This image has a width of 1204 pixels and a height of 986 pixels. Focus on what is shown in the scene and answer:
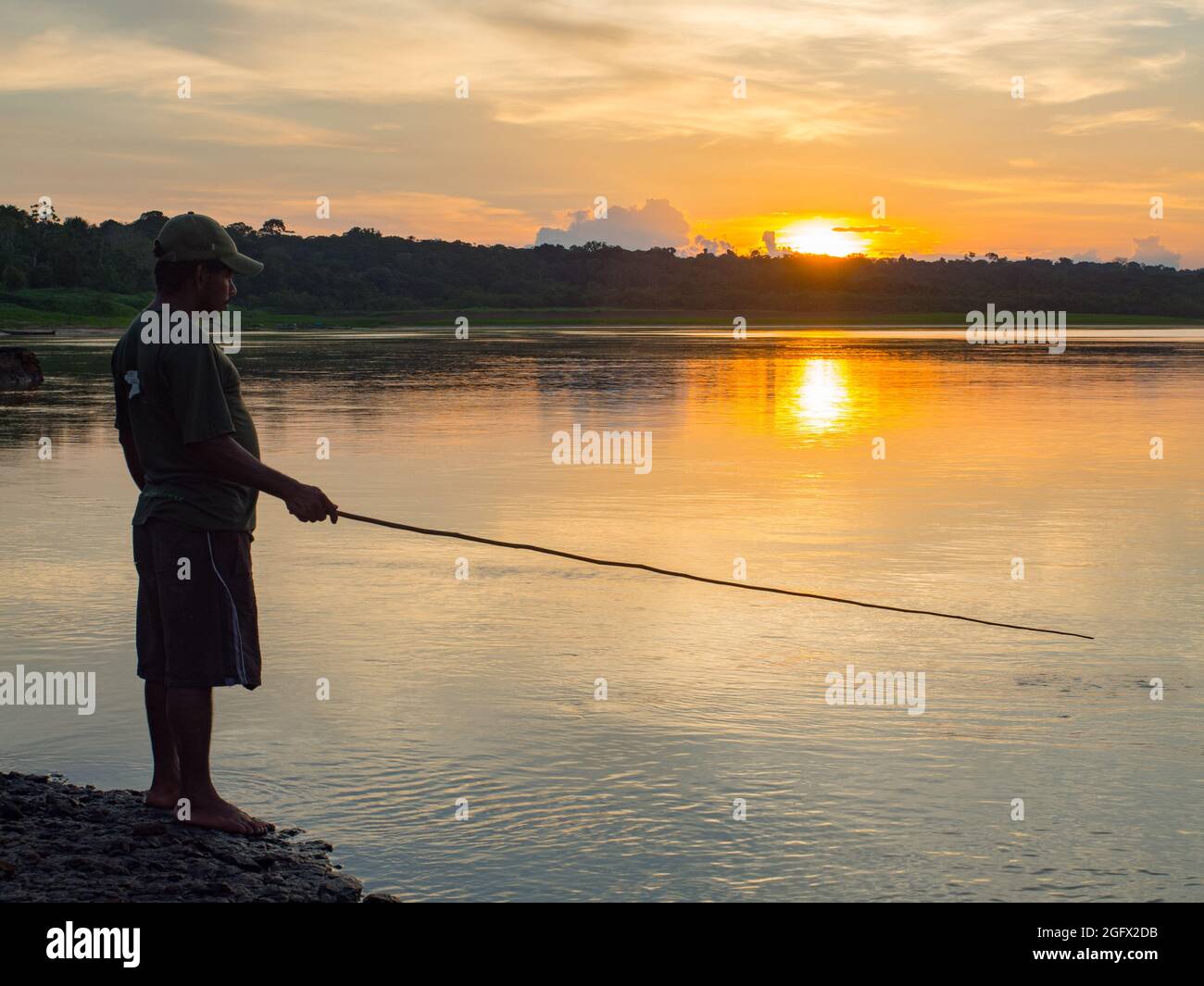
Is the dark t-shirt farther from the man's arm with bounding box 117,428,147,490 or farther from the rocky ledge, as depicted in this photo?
the rocky ledge

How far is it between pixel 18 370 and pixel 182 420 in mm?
28635

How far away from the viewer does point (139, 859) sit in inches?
194

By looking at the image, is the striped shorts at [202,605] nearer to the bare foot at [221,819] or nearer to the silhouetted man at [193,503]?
the silhouetted man at [193,503]

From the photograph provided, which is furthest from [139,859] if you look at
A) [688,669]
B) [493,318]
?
[493,318]

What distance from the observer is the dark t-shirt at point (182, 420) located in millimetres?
5016

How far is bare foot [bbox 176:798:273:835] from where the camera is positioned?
17.1ft

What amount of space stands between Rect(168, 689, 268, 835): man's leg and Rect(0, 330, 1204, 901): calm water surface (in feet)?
1.02

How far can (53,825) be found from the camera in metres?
5.20

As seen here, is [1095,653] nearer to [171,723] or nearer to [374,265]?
[171,723]

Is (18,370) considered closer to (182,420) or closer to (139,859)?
(182,420)

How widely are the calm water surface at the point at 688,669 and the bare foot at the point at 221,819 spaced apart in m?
0.26

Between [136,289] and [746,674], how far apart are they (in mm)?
Answer: 144747

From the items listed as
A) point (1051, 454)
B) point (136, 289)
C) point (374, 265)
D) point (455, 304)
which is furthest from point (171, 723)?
point (374, 265)

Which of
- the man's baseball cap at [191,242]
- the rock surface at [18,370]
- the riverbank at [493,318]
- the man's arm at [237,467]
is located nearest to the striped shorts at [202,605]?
the man's arm at [237,467]
